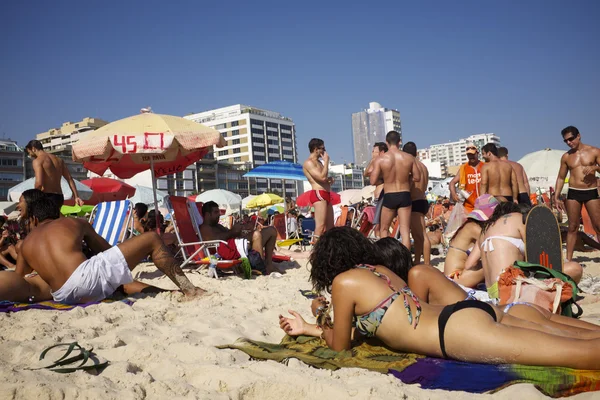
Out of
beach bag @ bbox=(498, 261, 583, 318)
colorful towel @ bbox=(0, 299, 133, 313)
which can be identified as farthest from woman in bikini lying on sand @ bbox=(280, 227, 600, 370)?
colorful towel @ bbox=(0, 299, 133, 313)

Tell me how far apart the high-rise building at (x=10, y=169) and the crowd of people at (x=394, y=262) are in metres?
69.1

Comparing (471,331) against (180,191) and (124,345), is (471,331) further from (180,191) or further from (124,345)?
(180,191)

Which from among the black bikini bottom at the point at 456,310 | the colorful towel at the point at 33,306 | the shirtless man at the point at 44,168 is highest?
the shirtless man at the point at 44,168

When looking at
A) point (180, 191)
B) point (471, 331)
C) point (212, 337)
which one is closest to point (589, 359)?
point (471, 331)

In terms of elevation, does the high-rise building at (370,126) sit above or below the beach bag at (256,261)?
above

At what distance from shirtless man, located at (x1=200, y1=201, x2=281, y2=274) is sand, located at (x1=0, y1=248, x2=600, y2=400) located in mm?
1448

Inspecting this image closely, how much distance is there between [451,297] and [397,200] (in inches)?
130

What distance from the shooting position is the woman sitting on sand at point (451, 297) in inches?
88.0

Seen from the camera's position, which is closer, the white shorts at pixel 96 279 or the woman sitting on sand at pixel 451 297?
the woman sitting on sand at pixel 451 297

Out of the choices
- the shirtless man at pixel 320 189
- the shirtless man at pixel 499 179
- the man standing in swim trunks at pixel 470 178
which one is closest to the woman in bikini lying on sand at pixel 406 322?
the shirtless man at pixel 320 189

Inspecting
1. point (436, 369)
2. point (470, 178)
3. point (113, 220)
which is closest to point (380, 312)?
point (436, 369)

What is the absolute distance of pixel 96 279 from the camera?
153 inches

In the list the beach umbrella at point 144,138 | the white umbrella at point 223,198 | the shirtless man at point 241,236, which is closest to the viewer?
the shirtless man at point 241,236

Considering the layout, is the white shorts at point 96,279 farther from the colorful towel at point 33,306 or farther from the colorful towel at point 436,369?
the colorful towel at point 436,369
